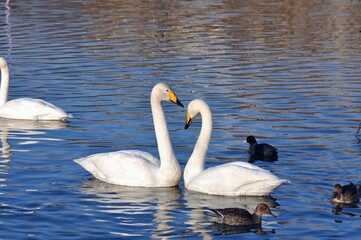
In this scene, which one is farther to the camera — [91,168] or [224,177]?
[91,168]

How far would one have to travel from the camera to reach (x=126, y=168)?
45.5ft

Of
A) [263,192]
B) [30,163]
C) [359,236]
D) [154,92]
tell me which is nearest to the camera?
[359,236]

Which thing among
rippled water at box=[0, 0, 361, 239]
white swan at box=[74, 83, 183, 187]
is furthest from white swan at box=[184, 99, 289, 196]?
white swan at box=[74, 83, 183, 187]

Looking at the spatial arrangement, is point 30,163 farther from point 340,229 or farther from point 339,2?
point 339,2

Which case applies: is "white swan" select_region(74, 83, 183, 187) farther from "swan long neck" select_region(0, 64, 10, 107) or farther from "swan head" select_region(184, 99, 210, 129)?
"swan long neck" select_region(0, 64, 10, 107)

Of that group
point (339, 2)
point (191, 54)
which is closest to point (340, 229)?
point (191, 54)

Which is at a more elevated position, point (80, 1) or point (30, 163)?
point (80, 1)

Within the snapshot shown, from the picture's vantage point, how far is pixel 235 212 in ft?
38.7

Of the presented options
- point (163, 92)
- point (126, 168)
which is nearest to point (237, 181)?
point (126, 168)

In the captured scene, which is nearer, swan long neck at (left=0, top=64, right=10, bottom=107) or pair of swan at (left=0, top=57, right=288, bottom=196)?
pair of swan at (left=0, top=57, right=288, bottom=196)

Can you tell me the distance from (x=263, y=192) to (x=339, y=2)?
31.2 meters

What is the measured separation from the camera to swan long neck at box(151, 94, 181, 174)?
544 inches

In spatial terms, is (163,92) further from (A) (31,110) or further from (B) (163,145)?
(A) (31,110)

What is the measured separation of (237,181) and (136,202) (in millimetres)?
1294
